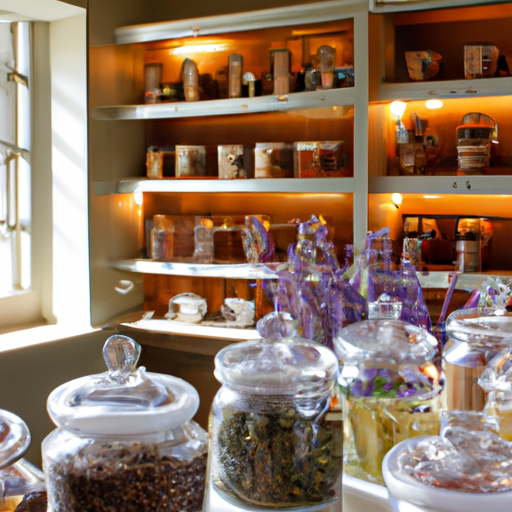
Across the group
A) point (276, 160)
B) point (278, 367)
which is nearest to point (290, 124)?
point (276, 160)

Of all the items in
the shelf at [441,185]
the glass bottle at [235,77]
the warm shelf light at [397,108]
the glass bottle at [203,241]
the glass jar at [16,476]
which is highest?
the glass bottle at [235,77]

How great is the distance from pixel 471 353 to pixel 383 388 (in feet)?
0.46

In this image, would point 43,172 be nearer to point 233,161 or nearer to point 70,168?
point 70,168

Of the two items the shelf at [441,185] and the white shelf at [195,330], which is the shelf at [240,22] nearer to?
the shelf at [441,185]

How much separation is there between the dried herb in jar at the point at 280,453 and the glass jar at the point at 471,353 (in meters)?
0.21

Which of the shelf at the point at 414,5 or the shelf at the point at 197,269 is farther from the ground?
the shelf at the point at 414,5

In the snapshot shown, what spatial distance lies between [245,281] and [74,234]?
90 centimetres

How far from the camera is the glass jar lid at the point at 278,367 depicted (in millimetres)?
800

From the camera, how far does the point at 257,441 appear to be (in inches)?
33.0

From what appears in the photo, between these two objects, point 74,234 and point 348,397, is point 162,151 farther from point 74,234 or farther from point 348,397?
point 348,397

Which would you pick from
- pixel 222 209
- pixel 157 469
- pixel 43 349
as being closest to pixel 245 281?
pixel 222 209

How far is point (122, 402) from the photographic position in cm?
69

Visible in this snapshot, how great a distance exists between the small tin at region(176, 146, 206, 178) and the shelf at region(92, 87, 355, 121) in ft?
0.56

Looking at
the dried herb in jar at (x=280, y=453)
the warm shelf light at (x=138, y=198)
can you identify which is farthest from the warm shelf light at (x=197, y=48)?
the dried herb in jar at (x=280, y=453)
